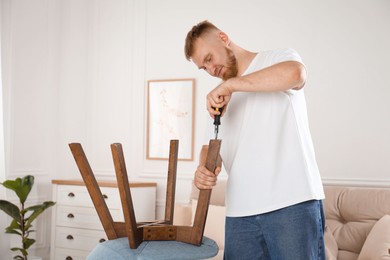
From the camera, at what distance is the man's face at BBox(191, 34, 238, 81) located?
1.79m

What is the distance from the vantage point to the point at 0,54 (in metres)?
4.29

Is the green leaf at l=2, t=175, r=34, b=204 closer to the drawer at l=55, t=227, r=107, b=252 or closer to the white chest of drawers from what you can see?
the white chest of drawers

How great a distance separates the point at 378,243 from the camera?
2.91 meters

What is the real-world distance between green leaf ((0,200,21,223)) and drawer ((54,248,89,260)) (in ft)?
1.70

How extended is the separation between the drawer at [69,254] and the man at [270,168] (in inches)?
113

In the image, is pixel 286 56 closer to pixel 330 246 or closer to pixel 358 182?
pixel 330 246

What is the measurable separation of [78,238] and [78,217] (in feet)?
0.58

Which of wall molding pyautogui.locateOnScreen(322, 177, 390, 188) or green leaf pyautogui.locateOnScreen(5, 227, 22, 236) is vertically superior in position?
wall molding pyautogui.locateOnScreen(322, 177, 390, 188)

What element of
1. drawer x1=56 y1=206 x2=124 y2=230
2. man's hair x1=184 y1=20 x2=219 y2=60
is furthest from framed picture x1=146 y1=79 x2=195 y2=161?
man's hair x1=184 y1=20 x2=219 y2=60

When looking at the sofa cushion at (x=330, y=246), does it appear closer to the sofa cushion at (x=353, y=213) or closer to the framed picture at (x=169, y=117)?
the sofa cushion at (x=353, y=213)

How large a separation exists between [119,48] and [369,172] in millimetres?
2531

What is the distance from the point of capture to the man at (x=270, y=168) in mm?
1467

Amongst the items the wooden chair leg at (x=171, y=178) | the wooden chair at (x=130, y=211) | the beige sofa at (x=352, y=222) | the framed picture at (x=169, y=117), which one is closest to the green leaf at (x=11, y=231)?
the framed picture at (x=169, y=117)

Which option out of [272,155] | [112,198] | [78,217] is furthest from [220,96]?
[78,217]
